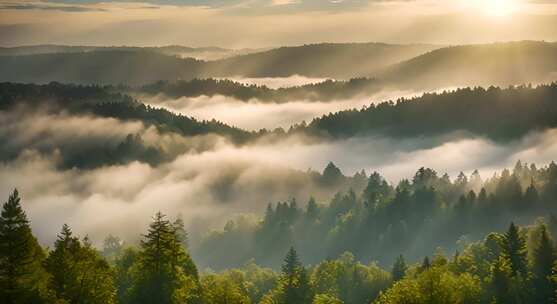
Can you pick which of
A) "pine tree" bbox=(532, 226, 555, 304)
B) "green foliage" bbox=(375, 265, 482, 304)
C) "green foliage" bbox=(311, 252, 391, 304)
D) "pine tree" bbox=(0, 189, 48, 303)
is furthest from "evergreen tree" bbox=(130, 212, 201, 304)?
"green foliage" bbox=(311, 252, 391, 304)

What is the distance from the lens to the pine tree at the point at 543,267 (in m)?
107

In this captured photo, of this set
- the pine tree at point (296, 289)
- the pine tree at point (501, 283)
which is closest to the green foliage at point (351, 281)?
the pine tree at point (296, 289)

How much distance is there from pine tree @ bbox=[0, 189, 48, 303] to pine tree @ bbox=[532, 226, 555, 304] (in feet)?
222

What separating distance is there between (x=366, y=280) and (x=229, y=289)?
61.5 meters

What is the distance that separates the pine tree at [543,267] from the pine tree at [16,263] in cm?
6778

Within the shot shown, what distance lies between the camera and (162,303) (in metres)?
73.3

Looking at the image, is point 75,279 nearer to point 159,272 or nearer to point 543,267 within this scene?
point 159,272

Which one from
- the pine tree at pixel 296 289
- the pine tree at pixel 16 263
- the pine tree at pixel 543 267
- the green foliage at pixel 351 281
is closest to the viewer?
the pine tree at pixel 16 263

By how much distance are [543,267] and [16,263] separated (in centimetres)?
7416

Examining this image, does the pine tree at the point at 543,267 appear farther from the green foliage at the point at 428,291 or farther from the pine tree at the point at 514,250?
the green foliage at the point at 428,291

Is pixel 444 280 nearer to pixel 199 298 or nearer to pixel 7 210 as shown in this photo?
pixel 199 298

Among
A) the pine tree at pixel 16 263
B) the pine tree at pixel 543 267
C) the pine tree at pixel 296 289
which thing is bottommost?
the pine tree at pixel 16 263

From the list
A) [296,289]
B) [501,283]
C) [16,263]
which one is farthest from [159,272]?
[501,283]

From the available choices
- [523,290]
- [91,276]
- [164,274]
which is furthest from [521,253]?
[91,276]
